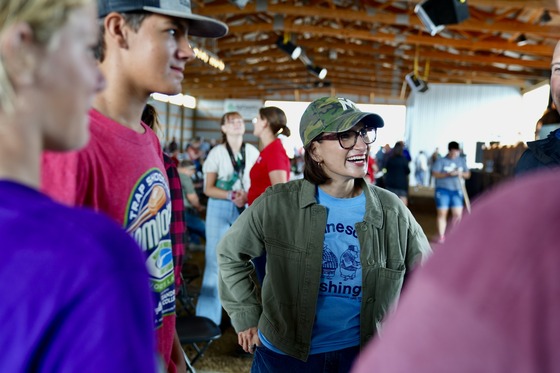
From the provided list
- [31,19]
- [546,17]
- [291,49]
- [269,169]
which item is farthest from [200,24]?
[291,49]

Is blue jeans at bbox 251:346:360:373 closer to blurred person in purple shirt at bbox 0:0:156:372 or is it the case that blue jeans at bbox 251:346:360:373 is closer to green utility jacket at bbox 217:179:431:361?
green utility jacket at bbox 217:179:431:361

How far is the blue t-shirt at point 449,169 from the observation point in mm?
8281

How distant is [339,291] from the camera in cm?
192

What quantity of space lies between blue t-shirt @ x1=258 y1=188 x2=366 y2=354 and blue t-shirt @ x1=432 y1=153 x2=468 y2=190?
6.71m

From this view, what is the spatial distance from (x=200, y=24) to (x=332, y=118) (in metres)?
0.85

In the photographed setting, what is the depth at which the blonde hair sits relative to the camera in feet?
1.89

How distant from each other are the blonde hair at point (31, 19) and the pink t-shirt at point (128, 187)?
0.44 meters

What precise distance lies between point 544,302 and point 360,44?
20.1m

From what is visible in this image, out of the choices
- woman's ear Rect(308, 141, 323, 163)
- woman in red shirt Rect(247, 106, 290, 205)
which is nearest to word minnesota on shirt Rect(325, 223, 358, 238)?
woman's ear Rect(308, 141, 323, 163)

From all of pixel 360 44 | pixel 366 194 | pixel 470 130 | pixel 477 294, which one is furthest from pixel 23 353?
pixel 470 130

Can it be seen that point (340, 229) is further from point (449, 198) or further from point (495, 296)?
point (449, 198)

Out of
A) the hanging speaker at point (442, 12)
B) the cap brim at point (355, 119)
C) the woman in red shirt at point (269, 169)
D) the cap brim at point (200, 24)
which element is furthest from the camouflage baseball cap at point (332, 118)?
the hanging speaker at point (442, 12)

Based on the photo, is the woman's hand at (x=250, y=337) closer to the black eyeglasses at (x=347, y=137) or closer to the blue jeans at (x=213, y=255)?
the black eyeglasses at (x=347, y=137)

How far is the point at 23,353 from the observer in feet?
1.68
